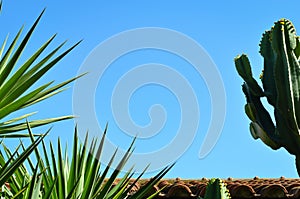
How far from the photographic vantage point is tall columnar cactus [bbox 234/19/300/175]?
17.4 feet

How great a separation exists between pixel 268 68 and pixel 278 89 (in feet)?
1.35

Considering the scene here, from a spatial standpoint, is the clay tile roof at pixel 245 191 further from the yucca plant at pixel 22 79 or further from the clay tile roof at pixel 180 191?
the yucca plant at pixel 22 79

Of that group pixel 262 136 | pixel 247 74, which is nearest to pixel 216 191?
pixel 262 136

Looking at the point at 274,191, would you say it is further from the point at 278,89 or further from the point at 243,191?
the point at 278,89

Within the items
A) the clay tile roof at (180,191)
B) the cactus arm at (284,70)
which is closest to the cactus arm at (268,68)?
the cactus arm at (284,70)

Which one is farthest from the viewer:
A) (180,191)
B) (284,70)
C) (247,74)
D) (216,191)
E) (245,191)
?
(247,74)

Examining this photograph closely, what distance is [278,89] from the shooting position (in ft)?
17.7

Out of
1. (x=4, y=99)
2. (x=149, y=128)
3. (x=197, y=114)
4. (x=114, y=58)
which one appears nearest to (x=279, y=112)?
(x=197, y=114)

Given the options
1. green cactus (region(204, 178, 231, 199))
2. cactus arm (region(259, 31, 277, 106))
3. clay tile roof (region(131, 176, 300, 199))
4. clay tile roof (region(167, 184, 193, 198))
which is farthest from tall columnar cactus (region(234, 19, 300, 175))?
green cactus (region(204, 178, 231, 199))

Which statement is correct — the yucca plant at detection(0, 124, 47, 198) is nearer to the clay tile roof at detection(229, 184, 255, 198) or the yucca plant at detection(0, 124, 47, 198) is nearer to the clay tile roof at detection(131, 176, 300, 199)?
the clay tile roof at detection(131, 176, 300, 199)

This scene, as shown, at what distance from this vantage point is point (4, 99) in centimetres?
297

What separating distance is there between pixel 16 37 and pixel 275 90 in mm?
2937

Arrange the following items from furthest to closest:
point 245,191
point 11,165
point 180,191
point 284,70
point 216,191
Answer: point 180,191 → point 245,191 → point 284,70 → point 216,191 → point 11,165

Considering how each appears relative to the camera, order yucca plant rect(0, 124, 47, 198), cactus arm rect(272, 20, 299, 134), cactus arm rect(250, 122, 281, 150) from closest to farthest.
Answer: yucca plant rect(0, 124, 47, 198) < cactus arm rect(272, 20, 299, 134) < cactus arm rect(250, 122, 281, 150)
